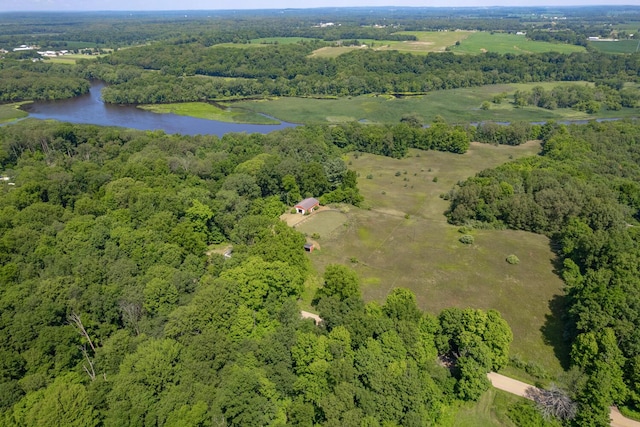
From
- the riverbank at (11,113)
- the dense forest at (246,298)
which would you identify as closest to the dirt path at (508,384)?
the dense forest at (246,298)

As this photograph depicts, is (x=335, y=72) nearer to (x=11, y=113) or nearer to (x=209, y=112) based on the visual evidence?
(x=209, y=112)

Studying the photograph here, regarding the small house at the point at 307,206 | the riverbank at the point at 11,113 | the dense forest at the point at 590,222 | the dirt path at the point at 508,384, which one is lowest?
the dirt path at the point at 508,384

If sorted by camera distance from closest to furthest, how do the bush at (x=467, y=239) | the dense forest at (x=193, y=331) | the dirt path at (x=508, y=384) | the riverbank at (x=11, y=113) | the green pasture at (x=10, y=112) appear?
the dense forest at (x=193, y=331) < the dirt path at (x=508, y=384) < the bush at (x=467, y=239) < the riverbank at (x=11, y=113) < the green pasture at (x=10, y=112)

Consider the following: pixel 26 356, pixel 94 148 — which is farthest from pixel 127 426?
pixel 94 148

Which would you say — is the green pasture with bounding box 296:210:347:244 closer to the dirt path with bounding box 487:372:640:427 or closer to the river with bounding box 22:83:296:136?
the dirt path with bounding box 487:372:640:427

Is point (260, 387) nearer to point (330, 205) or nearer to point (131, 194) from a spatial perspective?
point (131, 194)

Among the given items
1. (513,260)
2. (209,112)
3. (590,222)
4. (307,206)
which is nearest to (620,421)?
(513,260)

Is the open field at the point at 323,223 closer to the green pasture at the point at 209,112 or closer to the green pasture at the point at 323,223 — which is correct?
the green pasture at the point at 323,223
